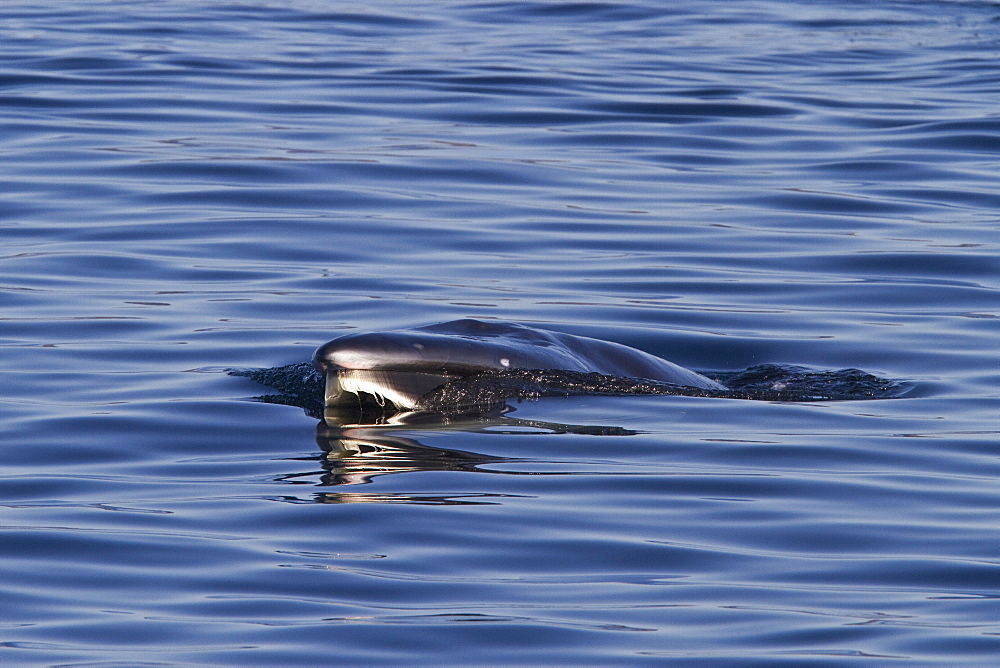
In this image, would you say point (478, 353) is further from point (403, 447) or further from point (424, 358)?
point (403, 447)

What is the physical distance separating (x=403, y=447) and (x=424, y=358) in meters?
0.47

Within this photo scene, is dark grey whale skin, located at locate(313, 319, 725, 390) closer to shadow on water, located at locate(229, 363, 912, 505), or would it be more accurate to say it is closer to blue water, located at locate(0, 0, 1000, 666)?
shadow on water, located at locate(229, 363, 912, 505)

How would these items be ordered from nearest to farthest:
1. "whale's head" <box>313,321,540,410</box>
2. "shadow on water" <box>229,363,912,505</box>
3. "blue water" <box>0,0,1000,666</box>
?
"blue water" <box>0,0,1000,666</box> < "shadow on water" <box>229,363,912,505</box> < "whale's head" <box>313,321,540,410</box>

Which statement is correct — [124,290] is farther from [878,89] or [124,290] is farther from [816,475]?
[878,89]

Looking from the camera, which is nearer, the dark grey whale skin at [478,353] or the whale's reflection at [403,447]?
the whale's reflection at [403,447]

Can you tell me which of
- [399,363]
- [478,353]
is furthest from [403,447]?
[478,353]

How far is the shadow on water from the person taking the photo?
22.1 feet

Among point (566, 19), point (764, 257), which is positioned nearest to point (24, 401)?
point (764, 257)

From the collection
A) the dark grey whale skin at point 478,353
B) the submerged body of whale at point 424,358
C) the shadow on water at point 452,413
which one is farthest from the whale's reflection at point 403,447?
the dark grey whale skin at point 478,353

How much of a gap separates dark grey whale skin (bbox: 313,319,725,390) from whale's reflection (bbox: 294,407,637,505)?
233mm

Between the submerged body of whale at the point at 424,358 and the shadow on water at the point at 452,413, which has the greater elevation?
the submerged body of whale at the point at 424,358

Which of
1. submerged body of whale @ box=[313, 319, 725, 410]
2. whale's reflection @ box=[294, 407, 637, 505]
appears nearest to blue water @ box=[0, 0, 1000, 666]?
whale's reflection @ box=[294, 407, 637, 505]

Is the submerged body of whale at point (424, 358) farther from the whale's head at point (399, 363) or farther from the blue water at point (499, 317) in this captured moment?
the blue water at point (499, 317)

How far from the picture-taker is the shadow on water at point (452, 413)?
674cm
